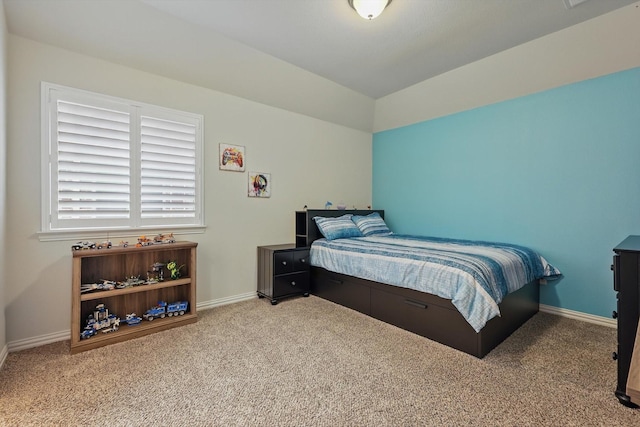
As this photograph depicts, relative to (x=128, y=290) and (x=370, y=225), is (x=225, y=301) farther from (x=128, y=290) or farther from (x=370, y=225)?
(x=370, y=225)

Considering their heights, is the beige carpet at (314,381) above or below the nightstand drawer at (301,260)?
below

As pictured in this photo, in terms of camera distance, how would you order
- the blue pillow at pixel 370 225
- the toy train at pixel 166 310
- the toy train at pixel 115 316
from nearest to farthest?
the toy train at pixel 115 316, the toy train at pixel 166 310, the blue pillow at pixel 370 225

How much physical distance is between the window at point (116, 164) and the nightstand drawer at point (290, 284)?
1.08 meters

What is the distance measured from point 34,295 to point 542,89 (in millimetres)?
5097

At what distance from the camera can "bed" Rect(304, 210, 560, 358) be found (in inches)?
82.4

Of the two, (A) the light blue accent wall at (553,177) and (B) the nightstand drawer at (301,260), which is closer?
(A) the light blue accent wall at (553,177)

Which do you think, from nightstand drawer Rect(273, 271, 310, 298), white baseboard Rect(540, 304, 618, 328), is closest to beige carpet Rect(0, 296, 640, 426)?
white baseboard Rect(540, 304, 618, 328)

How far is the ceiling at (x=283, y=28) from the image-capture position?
2.17m

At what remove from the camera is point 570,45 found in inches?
101

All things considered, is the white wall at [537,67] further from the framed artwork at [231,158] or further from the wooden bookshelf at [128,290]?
the wooden bookshelf at [128,290]

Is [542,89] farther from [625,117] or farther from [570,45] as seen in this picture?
[625,117]

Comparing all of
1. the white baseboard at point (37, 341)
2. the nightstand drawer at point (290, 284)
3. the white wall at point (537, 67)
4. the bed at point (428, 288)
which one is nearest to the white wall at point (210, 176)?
the white baseboard at point (37, 341)

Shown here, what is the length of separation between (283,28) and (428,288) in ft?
8.40

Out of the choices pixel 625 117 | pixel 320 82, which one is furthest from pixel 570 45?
pixel 320 82
